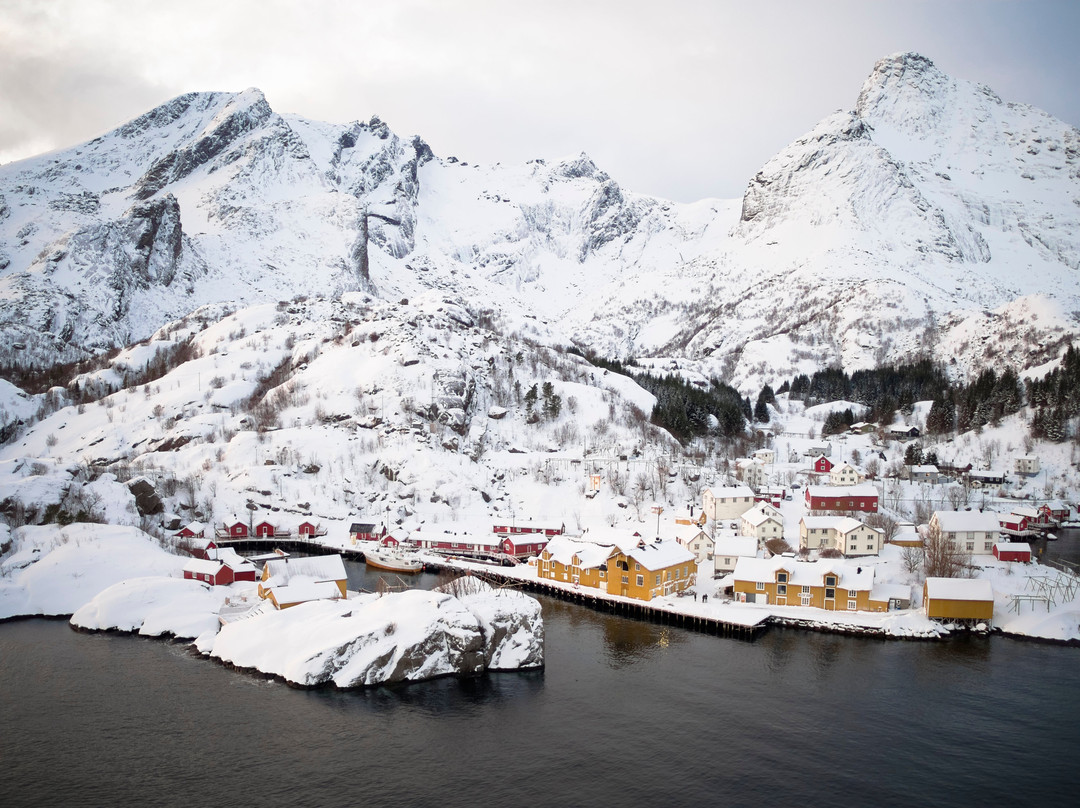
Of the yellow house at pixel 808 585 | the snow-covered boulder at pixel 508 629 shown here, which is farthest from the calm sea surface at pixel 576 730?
the yellow house at pixel 808 585

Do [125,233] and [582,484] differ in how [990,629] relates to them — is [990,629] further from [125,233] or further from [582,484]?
[125,233]

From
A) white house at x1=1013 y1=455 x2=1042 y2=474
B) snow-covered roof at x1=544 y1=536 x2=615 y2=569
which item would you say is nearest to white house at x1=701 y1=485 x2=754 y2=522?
snow-covered roof at x1=544 y1=536 x2=615 y2=569

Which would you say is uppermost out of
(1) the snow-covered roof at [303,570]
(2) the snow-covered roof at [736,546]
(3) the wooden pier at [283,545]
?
(2) the snow-covered roof at [736,546]

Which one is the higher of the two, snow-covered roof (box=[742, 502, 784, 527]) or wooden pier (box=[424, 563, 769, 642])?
snow-covered roof (box=[742, 502, 784, 527])

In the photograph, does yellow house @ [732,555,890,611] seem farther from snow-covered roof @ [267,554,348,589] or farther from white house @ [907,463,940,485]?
white house @ [907,463,940,485]

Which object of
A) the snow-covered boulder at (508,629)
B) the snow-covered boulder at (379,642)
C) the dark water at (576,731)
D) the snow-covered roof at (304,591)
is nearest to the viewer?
the dark water at (576,731)

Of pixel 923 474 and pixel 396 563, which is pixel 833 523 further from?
pixel 396 563

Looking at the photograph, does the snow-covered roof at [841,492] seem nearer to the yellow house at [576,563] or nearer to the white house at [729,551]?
the white house at [729,551]
